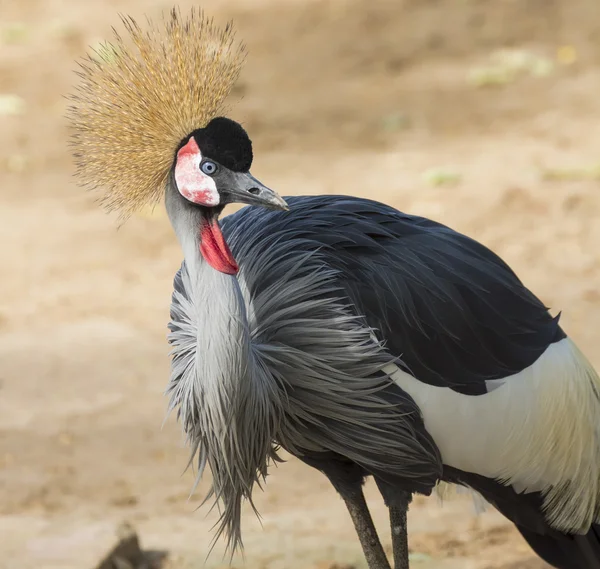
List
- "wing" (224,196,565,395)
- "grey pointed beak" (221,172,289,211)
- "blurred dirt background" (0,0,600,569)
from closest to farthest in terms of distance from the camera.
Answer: "grey pointed beak" (221,172,289,211) → "wing" (224,196,565,395) → "blurred dirt background" (0,0,600,569)

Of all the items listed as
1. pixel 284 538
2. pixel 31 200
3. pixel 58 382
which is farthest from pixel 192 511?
pixel 31 200

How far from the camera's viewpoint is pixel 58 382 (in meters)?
3.91

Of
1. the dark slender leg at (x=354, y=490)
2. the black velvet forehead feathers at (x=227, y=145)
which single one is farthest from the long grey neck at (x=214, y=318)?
the dark slender leg at (x=354, y=490)

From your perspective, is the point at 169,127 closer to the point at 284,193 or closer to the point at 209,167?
the point at 209,167

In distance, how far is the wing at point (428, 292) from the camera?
7.04ft

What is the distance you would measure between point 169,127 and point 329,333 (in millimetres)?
495

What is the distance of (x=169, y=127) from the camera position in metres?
2.04

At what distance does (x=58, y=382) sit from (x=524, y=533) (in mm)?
2019

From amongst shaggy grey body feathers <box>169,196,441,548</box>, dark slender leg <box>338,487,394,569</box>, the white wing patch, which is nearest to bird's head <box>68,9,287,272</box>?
shaggy grey body feathers <box>169,196,441,548</box>

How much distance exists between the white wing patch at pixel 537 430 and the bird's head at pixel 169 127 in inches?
21.7

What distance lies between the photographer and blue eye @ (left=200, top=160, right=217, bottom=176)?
1.92 meters

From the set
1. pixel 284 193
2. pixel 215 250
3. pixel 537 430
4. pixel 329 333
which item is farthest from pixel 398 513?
pixel 284 193

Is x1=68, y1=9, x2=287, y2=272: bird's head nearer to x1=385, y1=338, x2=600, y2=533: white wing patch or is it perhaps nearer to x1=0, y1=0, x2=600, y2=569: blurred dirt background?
x1=385, y1=338, x2=600, y2=533: white wing patch

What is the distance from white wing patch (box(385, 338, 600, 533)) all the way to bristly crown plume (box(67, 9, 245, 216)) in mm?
644
